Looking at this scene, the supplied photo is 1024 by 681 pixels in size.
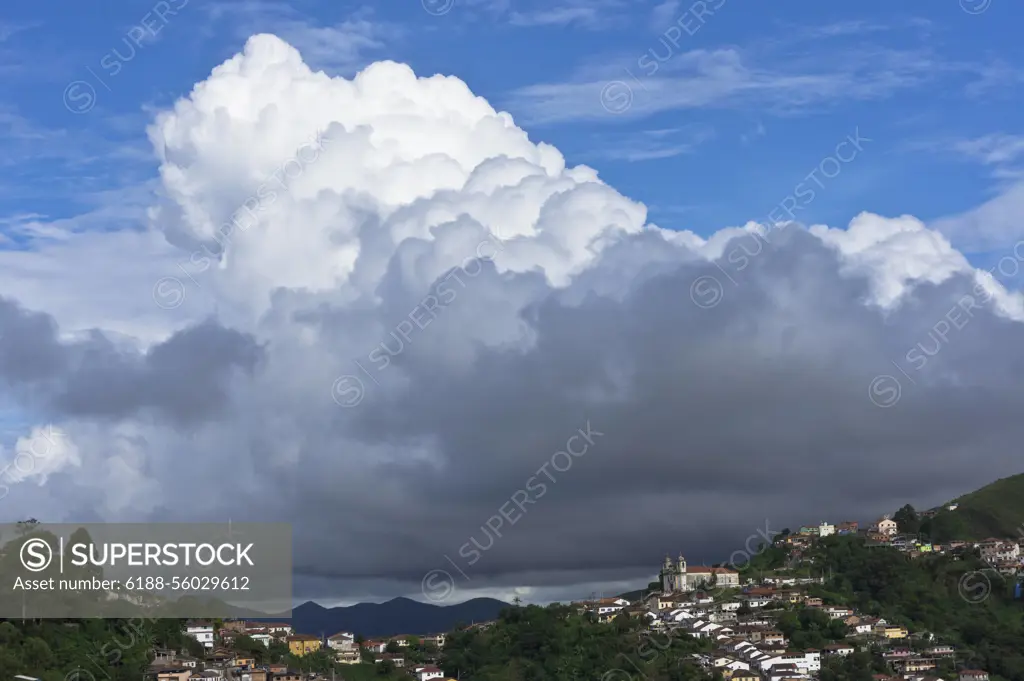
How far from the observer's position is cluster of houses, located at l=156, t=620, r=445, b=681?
128375 millimetres

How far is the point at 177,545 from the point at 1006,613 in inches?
5685

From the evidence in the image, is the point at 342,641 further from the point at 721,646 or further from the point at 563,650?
the point at 721,646

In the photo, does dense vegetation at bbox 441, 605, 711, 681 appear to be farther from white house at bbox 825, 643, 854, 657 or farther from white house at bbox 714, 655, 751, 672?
white house at bbox 825, 643, 854, 657

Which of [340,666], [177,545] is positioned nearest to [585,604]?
[340,666]

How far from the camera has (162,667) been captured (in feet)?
410

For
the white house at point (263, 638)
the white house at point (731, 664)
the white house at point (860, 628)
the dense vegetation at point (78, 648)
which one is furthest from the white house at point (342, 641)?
the white house at point (860, 628)

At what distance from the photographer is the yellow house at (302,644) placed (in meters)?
172

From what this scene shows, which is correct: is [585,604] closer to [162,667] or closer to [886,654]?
[886,654]

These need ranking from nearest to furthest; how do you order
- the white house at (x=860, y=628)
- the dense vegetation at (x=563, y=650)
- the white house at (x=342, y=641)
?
1. the dense vegetation at (x=563, y=650)
2. the white house at (x=342, y=641)
3. the white house at (x=860, y=628)

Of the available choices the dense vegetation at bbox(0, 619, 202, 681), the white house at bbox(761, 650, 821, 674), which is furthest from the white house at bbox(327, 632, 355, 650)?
the white house at bbox(761, 650, 821, 674)

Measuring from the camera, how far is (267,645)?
6437 inches

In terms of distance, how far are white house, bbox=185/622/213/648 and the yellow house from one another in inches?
710

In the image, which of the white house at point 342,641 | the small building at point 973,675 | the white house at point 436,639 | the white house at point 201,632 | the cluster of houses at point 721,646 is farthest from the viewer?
the white house at point 436,639

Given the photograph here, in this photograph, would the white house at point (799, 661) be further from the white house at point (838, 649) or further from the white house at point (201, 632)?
the white house at point (201, 632)
